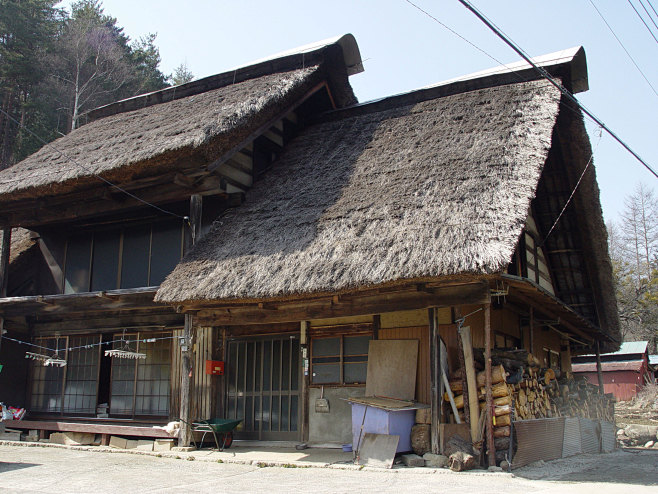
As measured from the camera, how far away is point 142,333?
1225 centimetres

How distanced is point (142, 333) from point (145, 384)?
1.00m

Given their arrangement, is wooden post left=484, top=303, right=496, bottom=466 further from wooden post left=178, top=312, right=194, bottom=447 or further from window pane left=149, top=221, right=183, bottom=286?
window pane left=149, top=221, right=183, bottom=286

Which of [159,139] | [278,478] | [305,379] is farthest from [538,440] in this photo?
[159,139]

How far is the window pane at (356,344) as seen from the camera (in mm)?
9992

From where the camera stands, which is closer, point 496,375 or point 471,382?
point 471,382

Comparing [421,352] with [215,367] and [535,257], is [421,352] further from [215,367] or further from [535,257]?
[535,257]

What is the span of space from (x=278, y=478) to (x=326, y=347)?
10.6 ft

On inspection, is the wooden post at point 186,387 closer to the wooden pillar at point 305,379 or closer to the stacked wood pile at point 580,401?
the wooden pillar at point 305,379

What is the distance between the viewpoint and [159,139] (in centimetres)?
1113

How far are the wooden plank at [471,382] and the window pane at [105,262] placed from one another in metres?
7.44

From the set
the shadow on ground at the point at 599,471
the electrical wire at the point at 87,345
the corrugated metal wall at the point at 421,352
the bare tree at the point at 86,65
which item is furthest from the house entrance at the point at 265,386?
the bare tree at the point at 86,65

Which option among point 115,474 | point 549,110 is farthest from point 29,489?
point 549,110

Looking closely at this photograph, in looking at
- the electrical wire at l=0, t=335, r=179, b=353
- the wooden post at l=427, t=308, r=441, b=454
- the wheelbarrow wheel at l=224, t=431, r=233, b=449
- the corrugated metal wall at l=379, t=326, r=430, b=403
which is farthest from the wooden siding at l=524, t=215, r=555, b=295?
the electrical wire at l=0, t=335, r=179, b=353

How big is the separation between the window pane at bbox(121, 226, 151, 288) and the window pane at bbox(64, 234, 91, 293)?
103cm
